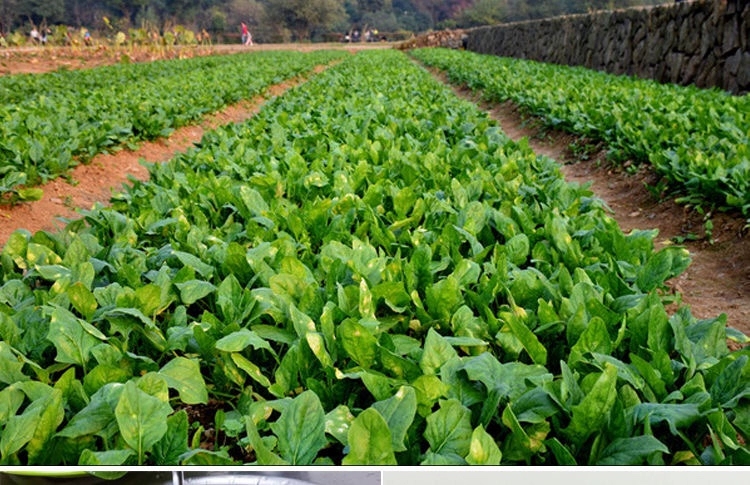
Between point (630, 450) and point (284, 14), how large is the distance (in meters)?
74.0

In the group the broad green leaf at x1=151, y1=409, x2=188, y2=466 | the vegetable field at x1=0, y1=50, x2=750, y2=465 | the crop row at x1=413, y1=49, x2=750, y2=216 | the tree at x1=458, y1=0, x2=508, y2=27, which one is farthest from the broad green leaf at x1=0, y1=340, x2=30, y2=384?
the tree at x1=458, y1=0, x2=508, y2=27

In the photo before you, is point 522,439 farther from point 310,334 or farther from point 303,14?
point 303,14

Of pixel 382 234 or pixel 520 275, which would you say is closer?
pixel 520 275

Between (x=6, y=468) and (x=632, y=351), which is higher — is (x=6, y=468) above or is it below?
above

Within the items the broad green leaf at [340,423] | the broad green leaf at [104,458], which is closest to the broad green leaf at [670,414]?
the broad green leaf at [340,423]

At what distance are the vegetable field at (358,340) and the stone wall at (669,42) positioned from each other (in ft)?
32.8

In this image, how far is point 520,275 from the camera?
2619 mm

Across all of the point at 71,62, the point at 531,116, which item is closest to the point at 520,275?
the point at 531,116

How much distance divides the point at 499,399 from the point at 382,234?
143 cm

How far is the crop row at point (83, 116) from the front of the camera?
6.25 m

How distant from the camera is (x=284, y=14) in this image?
70.9 metres

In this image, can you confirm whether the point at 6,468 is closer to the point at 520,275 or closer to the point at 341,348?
the point at 341,348

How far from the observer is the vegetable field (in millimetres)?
1780

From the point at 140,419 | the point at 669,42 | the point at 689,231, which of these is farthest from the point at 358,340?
the point at 669,42
